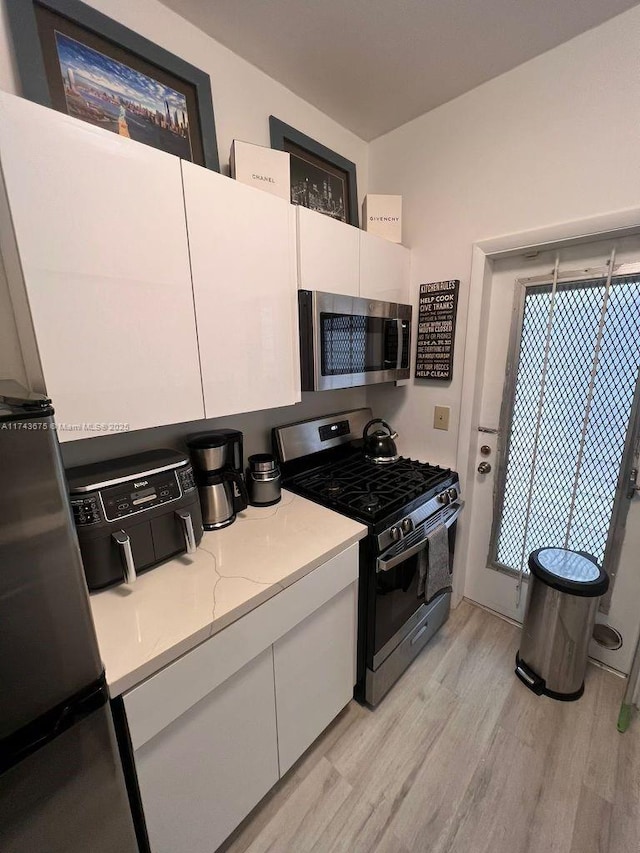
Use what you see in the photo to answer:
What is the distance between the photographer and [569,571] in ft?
5.07

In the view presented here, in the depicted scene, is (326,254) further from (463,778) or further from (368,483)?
(463,778)

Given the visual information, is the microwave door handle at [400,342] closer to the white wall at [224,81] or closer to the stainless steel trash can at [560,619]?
the white wall at [224,81]

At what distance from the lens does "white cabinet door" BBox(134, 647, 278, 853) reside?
85 cm

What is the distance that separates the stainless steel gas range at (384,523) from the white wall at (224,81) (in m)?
1.33

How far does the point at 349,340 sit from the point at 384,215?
32.2 inches

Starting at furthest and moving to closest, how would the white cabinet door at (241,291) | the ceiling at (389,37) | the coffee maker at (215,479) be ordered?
1. the coffee maker at (215,479)
2. the ceiling at (389,37)
3. the white cabinet door at (241,291)

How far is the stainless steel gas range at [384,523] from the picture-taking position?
137 centimetres

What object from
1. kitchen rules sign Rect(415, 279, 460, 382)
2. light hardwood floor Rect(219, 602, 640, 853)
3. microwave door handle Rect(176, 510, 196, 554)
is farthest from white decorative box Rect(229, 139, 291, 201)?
light hardwood floor Rect(219, 602, 640, 853)

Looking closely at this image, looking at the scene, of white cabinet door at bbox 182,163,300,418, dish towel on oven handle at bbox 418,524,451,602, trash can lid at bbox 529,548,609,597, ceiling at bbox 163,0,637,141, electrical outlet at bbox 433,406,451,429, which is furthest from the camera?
electrical outlet at bbox 433,406,451,429

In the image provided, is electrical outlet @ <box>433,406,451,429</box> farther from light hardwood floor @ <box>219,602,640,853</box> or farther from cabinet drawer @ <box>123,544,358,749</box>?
light hardwood floor @ <box>219,602,640,853</box>

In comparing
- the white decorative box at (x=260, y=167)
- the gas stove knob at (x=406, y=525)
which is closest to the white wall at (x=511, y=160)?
the gas stove knob at (x=406, y=525)

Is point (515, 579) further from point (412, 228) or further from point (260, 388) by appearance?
point (412, 228)

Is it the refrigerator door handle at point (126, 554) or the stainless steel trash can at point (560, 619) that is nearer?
the refrigerator door handle at point (126, 554)

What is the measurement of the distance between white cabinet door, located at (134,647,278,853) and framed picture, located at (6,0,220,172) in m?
1.75
